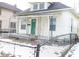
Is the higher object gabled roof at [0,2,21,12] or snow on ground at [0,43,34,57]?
gabled roof at [0,2,21,12]

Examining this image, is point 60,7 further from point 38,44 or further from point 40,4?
point 38,44

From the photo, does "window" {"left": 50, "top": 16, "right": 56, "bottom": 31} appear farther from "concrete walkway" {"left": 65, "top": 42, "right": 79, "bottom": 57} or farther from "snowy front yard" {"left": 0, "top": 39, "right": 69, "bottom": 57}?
"concrete walkway" {"left": 65, "top": 42, "right": 79, "bottom": 57}

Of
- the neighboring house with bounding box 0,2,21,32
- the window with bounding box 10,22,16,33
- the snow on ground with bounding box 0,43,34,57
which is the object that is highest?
the neighboring house with bounding box 0,2,21,32

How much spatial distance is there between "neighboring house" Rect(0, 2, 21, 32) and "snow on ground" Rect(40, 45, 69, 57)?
55 cm

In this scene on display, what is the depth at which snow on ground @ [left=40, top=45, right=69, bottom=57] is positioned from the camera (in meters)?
2.36

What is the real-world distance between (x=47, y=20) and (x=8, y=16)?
61cm

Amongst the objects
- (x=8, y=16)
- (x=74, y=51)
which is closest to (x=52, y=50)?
(x=74, y=51)

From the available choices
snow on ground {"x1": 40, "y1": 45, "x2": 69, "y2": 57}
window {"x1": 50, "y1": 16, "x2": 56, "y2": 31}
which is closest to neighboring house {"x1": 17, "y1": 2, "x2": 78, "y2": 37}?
window {"x1": 50, "y1": 16, "x2": 56, "y2": 31}

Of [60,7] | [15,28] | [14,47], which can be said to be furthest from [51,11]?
[14,47]

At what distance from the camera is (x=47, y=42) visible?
240 centimetres

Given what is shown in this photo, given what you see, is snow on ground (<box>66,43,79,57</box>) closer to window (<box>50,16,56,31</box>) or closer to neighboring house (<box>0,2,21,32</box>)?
window (<box>50,16,56,31</box>)

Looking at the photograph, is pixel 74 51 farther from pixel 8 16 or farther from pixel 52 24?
pixel 8 16

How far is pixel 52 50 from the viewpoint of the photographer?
2.36m

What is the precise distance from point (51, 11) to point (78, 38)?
1.88 ft
